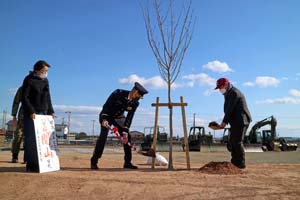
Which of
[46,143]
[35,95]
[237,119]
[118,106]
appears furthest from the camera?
[237,119]

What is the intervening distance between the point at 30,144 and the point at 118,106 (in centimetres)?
189

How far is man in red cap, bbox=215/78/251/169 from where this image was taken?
7.47 m

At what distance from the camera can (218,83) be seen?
25.5 feet

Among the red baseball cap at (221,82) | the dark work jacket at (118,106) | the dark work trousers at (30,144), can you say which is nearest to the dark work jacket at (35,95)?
the dark work trousers at (30,144)

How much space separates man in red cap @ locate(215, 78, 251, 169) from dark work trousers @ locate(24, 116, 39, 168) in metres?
3.69

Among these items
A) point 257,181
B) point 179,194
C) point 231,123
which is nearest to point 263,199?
point 179,194

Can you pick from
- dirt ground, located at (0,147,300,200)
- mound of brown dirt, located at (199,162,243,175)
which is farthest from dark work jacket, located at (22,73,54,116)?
mound of brown dirt, located at (199,162,243,175)

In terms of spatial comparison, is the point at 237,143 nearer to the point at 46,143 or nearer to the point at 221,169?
the point at 221,169

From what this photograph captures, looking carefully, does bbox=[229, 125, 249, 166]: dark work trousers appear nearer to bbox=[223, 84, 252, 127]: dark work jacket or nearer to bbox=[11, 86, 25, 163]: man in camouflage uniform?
bbox=[223, 84, 252, 127]: dark work jacket

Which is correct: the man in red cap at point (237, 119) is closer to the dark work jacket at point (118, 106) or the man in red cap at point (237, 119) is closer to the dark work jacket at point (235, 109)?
the dark work jacket at point (235, 109)

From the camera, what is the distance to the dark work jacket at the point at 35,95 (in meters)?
6.46

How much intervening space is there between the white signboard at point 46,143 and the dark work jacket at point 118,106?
107 cm

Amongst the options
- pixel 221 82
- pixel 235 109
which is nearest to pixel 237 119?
pixel 235 109

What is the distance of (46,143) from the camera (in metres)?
6.59
